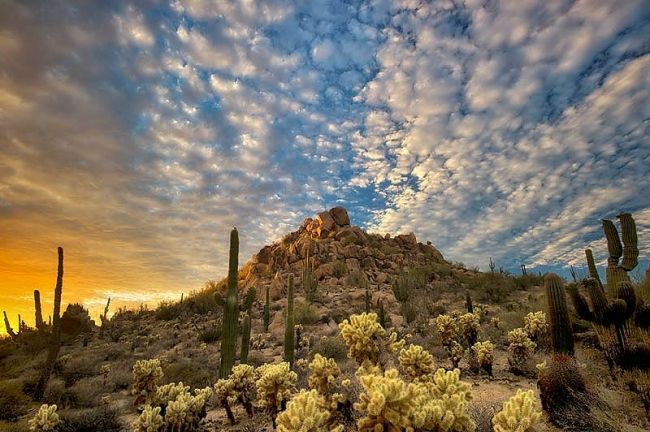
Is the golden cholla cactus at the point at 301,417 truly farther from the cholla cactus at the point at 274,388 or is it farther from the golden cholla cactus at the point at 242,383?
the golden cholla cactus at the point at 242,383

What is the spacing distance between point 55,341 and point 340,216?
30895mm

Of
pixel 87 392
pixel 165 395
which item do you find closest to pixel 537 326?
pixel 165 395

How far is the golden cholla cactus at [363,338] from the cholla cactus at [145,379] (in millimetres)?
4089

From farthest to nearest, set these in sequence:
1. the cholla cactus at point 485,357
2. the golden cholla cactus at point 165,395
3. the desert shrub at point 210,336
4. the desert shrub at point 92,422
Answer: the desert shrub at point 210,336 → the cholla cactus at point 485,357 → the desert shrub at point 92,422 → the golden cholla cactus at point 165,395

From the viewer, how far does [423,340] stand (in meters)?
12.2

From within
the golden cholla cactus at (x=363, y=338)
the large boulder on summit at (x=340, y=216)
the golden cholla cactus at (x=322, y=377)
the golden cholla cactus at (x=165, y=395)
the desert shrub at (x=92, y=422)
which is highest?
the large boulder on summit at (x=340, y=216)

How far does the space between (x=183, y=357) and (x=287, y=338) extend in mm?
5603

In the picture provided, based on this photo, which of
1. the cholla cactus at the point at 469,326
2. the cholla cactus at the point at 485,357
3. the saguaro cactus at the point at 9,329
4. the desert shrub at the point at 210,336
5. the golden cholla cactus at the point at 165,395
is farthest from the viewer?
the saguaro cactus at the point at 9,329

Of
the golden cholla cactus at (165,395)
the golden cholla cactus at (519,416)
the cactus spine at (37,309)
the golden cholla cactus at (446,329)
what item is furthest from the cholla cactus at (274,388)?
the cactus spine at (37,309)

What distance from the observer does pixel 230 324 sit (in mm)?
10203

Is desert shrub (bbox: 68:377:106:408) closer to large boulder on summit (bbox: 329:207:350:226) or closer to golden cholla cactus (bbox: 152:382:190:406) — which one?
golden cholla cactus (bbox: 152:382:190:406)

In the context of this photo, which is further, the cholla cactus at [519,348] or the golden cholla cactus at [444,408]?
the cholla cactus at [519,348]

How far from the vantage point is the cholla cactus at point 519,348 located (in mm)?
8203

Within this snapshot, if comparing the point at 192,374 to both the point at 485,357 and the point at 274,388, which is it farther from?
the point at 485,357
